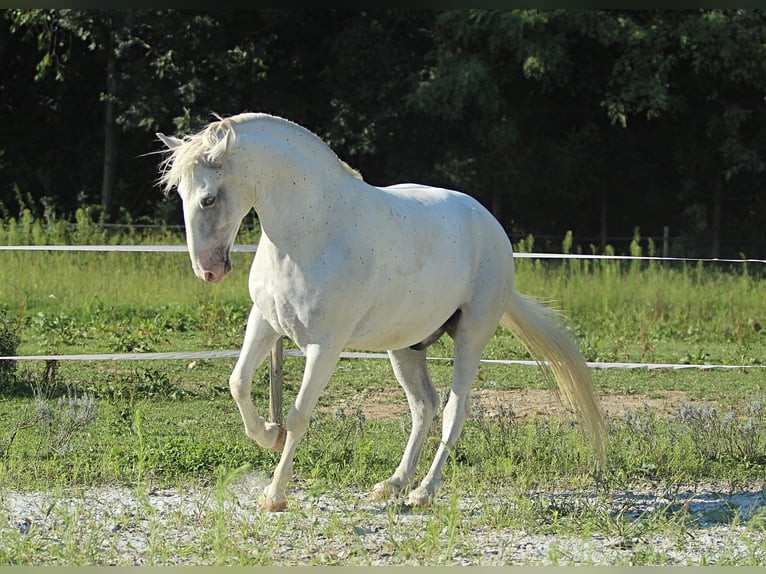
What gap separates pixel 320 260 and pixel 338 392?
377 centimetres

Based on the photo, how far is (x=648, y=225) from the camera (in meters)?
24.0

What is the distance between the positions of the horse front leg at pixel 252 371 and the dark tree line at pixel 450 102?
15.5 metres

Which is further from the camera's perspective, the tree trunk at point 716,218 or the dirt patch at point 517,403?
the tree trunk at point 716,218

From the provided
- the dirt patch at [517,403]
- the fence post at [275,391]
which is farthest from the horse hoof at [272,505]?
the dirt patch at [517,403]

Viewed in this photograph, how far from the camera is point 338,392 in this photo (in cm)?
845

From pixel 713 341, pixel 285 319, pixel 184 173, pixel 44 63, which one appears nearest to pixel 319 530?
pixel 285 319

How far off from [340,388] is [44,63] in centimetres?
Answer: 1569

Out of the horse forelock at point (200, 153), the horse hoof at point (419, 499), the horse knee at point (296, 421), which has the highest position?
the horse forelock at point (200, 153)

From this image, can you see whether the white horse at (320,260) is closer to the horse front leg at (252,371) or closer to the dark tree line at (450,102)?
the horse front leg at (252,371)

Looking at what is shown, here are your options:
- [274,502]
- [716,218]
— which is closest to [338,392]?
[274,502]

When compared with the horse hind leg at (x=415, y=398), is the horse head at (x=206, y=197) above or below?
above

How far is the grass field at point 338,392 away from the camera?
19.2 ft

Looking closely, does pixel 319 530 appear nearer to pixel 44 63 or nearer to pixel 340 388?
pixel 340 388

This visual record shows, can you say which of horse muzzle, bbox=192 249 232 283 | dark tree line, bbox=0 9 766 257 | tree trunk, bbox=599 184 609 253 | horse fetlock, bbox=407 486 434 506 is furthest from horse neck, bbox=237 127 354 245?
tree trunk, bbox=599 184 609 253
